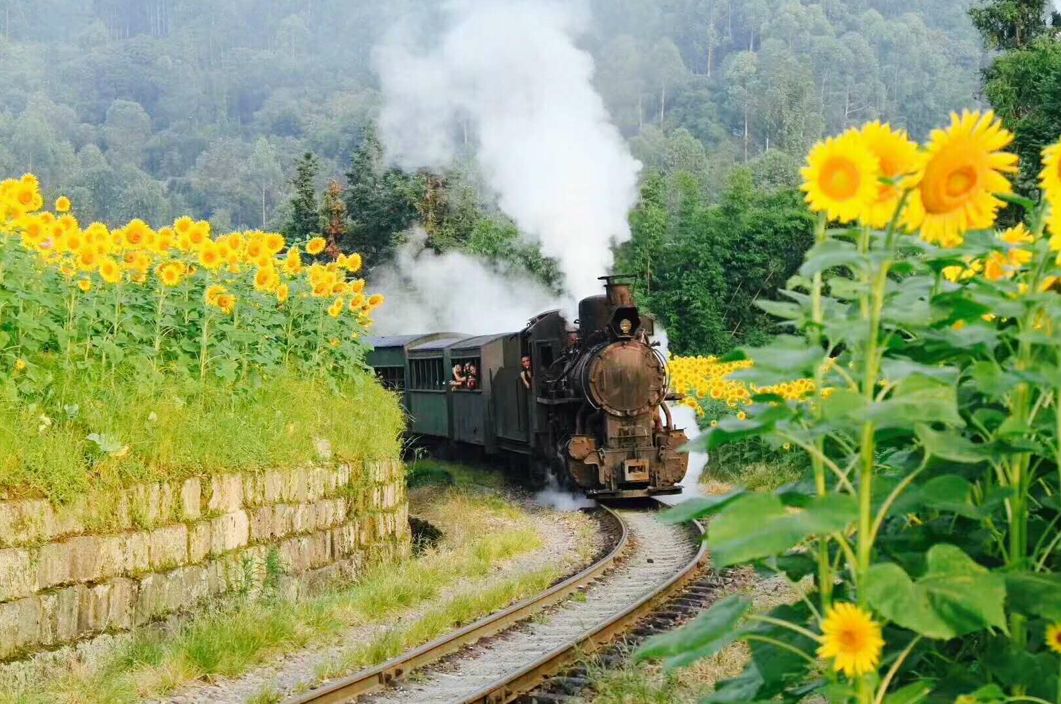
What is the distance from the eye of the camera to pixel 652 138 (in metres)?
133

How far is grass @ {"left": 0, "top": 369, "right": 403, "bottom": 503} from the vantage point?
7164 mm

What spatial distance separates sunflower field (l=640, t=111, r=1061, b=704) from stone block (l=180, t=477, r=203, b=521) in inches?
241

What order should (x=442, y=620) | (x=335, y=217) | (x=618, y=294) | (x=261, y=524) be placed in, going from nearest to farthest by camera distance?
1. (x=442, y=620)
2. (x=261, y=524)
3. (x=618, y=294)
4. (x=335, y=217)

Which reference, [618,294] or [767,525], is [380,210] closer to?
[618,294]

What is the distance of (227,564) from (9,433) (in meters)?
2.14

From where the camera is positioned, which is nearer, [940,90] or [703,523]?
[703,523]

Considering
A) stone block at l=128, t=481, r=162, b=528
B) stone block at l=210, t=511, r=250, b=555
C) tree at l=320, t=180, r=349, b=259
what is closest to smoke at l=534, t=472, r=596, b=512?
stone block at l=210, t=511, r=250, b=555

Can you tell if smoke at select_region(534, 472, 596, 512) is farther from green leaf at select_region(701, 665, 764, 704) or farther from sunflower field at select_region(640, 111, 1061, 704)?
sunflower field at select_region(640, 111, 1061, 704)

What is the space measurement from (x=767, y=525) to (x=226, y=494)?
6945 millimetres

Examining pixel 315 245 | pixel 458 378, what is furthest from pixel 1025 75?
pixel 315 245

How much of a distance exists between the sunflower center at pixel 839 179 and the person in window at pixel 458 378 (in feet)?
59.3

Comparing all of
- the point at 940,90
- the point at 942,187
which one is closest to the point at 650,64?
the point at 940,90

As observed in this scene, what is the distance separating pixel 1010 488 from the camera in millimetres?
2461

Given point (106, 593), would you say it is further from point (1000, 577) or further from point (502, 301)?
point (502, 301)
